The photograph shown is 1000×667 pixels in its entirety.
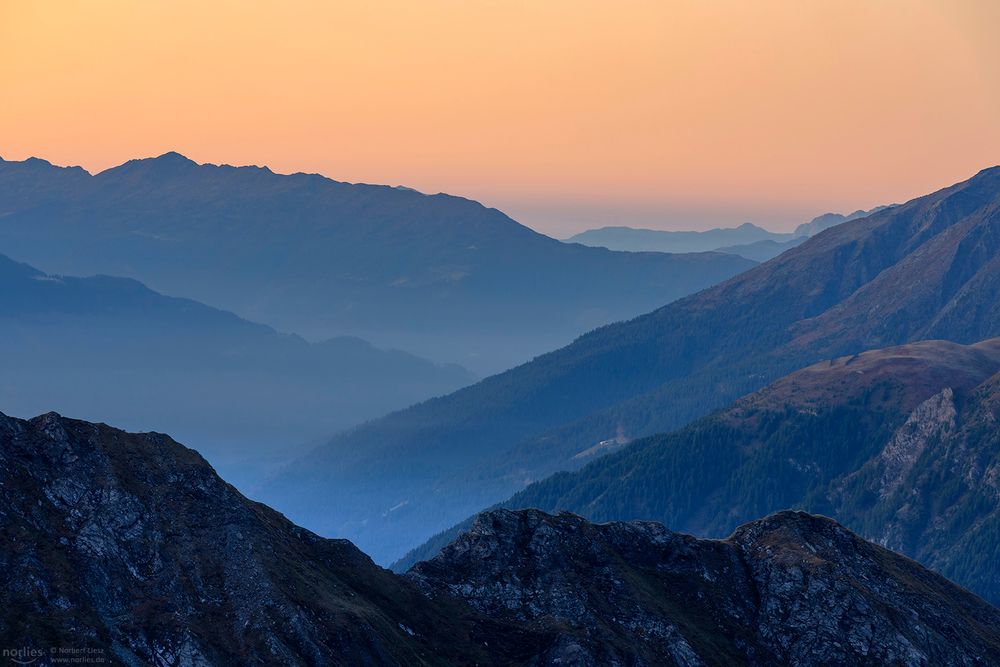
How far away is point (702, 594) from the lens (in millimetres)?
154625

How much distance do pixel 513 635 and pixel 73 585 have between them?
148 feet

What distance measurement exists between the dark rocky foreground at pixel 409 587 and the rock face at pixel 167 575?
6.5 inches

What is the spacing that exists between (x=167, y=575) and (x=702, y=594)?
209 feet

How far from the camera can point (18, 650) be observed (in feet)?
331

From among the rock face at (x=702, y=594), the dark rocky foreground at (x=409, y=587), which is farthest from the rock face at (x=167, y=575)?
the rock face at (x=702, y=594)

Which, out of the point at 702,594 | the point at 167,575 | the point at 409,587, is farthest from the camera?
the point at 702,594

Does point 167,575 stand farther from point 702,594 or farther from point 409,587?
point 702,594

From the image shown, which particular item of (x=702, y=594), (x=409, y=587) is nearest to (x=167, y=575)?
(x=409, y=587)

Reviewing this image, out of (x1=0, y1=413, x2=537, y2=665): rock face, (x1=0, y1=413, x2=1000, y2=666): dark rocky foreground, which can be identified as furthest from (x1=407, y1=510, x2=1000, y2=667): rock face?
(x1=0, y1=413, x2=537, y2=665): rock face

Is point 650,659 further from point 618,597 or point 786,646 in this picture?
point 786,646

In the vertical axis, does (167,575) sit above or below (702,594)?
above

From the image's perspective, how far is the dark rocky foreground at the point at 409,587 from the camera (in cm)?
11144

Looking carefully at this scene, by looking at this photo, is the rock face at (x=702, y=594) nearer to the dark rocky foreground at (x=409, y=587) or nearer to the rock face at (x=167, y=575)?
the dark rocky foreground at (x=409, y=587)

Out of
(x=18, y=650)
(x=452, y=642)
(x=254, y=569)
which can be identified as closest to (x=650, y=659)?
(x=452, y=642)
